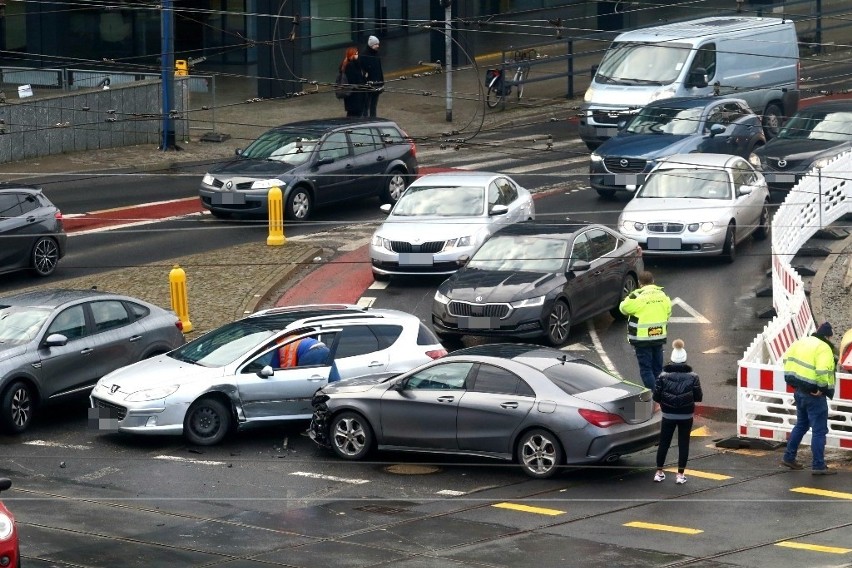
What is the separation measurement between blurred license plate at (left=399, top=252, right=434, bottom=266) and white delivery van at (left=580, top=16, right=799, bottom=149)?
9873 mm

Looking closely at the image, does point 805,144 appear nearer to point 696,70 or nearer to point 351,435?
point 696,70

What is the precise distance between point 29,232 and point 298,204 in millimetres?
5090

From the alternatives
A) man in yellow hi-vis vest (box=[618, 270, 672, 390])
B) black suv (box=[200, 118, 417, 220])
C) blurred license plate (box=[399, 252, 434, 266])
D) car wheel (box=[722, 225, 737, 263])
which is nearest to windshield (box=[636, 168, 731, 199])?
car wheel (box=[722, 225, 737, 263])

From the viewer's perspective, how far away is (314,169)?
96.3 feet

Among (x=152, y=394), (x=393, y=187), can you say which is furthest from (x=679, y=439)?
(x=393, y=187)

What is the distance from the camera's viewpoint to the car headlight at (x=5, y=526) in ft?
40.2

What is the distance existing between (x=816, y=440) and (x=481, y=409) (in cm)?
335

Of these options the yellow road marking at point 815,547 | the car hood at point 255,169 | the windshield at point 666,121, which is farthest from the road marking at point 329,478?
the windshield at point 666,121

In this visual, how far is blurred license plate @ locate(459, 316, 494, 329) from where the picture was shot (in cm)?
2236

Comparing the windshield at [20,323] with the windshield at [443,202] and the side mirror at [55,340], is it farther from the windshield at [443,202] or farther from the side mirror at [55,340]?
the windshield at [443,202]

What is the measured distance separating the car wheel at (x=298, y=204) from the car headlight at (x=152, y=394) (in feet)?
34.1

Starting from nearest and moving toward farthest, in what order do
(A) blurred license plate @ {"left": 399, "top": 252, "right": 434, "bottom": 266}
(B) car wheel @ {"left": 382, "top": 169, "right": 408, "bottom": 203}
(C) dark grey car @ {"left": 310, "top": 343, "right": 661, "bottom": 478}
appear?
(C) dark grey car @ {"left": 310, "top": 343, "right": 661, "bottom": 478} < (A) blurred license plate @ {"left": 399, "top": 252, "right": 434, "bottom": 266} < (B) car wheel @ {"left": 382, "top": 169, "right": 408, "bottom": 203}

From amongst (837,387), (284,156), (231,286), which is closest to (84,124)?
(284,156)

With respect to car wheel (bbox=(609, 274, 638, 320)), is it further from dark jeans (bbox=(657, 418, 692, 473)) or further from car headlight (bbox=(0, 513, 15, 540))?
car headlight (bbox=(0, 513, 15, 540))
